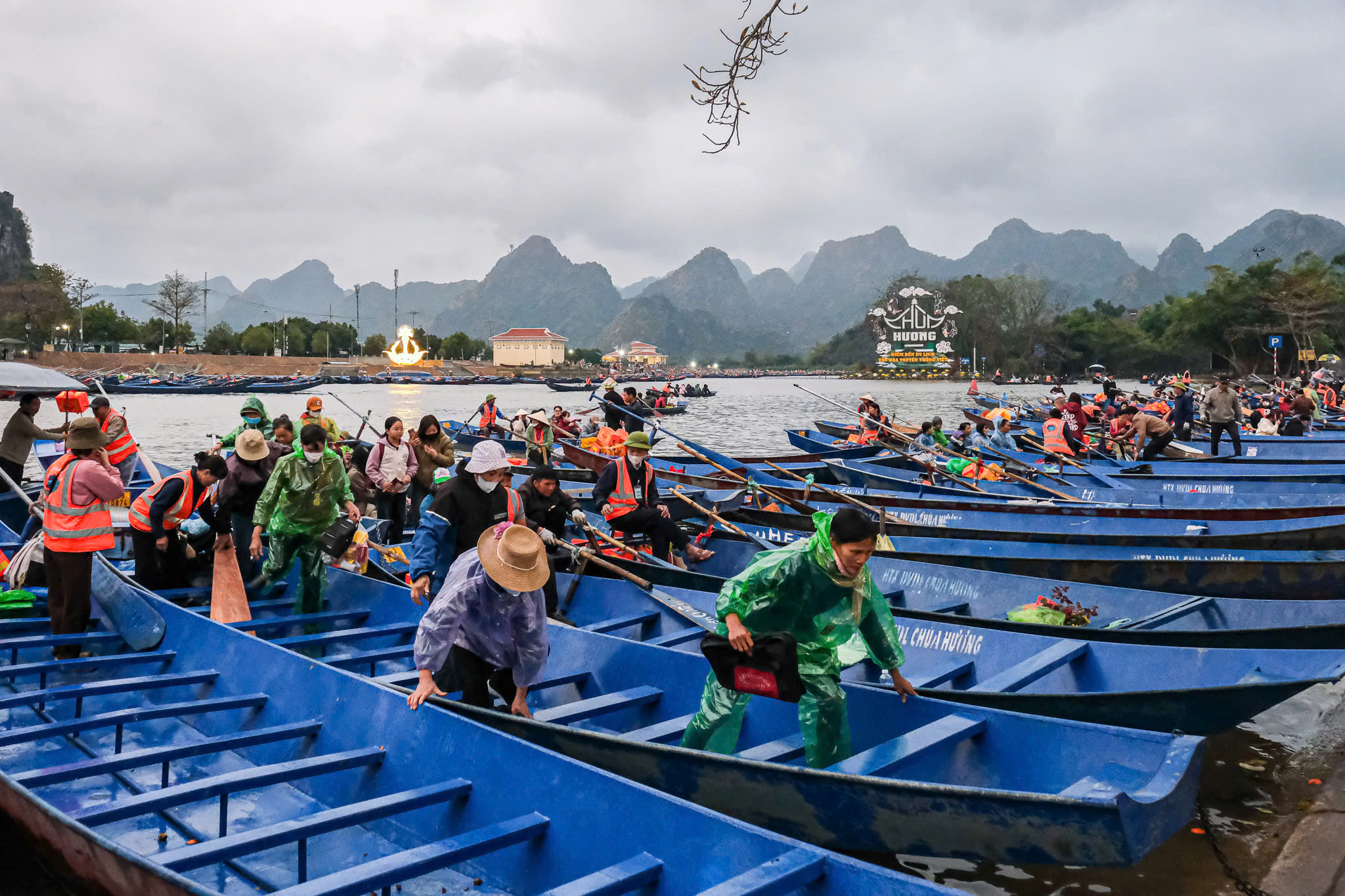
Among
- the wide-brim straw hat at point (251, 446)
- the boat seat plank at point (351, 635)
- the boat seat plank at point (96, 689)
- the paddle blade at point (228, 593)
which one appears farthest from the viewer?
the wide-brim straw hat at point (251, 446)

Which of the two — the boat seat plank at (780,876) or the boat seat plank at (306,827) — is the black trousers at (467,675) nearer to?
the boat seat plank at (306,827)

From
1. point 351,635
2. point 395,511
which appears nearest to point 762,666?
point 351,635

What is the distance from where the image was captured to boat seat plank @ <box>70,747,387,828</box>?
13.6 feet

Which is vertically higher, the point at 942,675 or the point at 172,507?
the point at 172,507

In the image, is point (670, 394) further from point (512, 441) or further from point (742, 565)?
point (742, 565)

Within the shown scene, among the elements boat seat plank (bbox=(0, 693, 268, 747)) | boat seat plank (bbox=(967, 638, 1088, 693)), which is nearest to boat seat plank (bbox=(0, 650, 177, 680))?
boat seat plank (bbox=(0, 693, 268, 747))

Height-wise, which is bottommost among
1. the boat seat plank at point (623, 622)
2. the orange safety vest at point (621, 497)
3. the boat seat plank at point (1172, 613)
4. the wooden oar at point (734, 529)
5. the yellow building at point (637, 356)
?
the boat seat plank at point (623, 622)

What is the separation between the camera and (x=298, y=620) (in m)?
7.40

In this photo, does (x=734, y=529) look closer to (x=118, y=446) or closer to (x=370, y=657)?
(x=370, y=657)

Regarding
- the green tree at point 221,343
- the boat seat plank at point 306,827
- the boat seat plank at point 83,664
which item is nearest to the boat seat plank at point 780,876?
the boat seat plank at point 306,827

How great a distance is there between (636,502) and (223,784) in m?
5.39

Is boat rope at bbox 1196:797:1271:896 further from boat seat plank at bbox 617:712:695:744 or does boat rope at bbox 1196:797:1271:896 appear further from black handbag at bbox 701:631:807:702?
boat seat plank at bbox 617:712:695:744

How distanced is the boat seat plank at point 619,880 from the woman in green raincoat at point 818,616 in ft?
3.44

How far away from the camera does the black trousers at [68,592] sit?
22.3 ft
